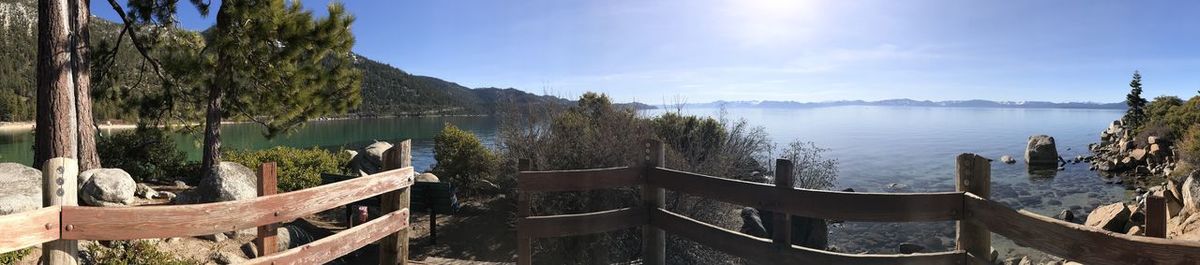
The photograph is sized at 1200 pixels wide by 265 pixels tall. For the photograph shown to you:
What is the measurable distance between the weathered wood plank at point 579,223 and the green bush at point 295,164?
26.0ft

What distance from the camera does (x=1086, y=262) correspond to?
121 inches

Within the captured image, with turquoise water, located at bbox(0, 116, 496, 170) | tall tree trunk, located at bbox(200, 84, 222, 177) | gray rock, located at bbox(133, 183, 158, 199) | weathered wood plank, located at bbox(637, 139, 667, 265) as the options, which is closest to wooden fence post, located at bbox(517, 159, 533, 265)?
weathered wood plank, located at bbox(637, 139, 667, 265)

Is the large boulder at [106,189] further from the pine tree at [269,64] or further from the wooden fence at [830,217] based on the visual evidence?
the wooden fence at [830,217]

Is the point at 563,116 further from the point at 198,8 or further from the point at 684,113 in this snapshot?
the point at 198,8

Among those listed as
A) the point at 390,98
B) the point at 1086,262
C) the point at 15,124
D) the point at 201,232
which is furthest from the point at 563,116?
the point at 390,98

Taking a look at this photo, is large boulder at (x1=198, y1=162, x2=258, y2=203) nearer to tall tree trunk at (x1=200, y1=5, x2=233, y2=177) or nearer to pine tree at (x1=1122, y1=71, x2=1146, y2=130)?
tall tree trunk at (x1=200, y1=5, x2=233, y2=177)

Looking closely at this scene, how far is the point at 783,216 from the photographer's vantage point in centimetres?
433

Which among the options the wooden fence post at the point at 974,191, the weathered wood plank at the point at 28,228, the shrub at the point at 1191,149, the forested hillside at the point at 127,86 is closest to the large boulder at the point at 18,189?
the weathered wood plank at the point at 28,228

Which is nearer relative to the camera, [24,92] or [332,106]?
[332,106]

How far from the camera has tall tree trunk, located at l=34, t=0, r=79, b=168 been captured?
9.03 m

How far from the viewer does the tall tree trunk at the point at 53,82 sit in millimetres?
9031

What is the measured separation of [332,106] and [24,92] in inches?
4428

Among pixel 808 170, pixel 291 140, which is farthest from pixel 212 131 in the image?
pixel 291 140

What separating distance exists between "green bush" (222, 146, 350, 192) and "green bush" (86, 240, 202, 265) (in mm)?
5582
